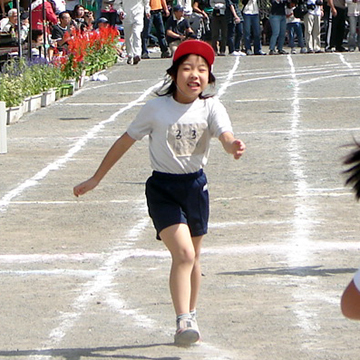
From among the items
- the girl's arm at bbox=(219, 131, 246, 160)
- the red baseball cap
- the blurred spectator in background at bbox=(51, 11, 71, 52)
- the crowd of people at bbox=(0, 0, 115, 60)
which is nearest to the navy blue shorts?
the girl's arm at bbox=(219, 131, 246, 160)

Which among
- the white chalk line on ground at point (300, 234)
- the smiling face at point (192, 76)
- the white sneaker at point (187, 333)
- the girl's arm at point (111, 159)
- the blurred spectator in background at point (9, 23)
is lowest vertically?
the blurred spectator in background at point (9, 23)

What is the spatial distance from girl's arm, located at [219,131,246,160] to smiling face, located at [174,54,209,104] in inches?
10.1

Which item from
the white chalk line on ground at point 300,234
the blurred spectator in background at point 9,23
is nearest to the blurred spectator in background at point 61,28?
the blurred spectator in background at point 9,23

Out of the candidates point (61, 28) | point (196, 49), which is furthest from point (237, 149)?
point (61, 28)

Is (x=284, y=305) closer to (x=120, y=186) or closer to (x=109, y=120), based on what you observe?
(x=120, y=186)

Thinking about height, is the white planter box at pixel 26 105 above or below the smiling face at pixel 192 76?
below

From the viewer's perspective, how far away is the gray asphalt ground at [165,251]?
5.69 m

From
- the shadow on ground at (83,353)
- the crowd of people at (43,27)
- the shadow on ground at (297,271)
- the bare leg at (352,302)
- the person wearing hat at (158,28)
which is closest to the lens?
the bare leg at (352,302)

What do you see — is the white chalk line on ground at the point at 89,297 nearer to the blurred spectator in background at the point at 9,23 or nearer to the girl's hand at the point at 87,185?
the girl's hand at the point at 87,185

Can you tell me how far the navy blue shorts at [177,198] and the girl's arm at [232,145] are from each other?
254mm

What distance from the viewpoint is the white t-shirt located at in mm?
Answer: 5512

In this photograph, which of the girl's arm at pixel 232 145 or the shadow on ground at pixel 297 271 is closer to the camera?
the girl's arm at pixel 232 145

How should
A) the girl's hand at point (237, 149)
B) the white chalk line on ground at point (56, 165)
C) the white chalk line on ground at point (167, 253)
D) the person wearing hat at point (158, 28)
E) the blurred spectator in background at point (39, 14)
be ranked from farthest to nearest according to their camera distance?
the person wearing hat at point (158, 28) < the blurred spectator in background at point (39, 14) < the white chalk line on ground at point (56, 165) < the white chalk line on ground at point (167, 253) < the girl's hand at point (237, 149)

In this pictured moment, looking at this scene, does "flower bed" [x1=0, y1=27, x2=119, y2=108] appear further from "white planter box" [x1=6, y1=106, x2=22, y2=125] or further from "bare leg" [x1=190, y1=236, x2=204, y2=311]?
"bare leg" [x1=190, y1=236, x2=204, y2=311]
